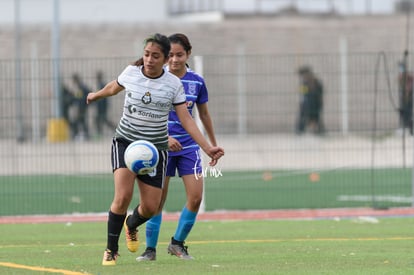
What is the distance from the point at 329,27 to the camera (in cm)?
4381

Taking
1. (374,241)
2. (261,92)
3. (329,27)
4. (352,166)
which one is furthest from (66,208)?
(329,27)

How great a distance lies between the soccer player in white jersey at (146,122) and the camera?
1112 cm

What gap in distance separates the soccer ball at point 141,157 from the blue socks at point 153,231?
1146mm

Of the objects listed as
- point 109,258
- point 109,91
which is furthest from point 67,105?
point 109,258

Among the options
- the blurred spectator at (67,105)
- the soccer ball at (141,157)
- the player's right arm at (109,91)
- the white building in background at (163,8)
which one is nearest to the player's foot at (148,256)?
the soccer ball at (141,157)

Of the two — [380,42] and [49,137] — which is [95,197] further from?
[380,42]

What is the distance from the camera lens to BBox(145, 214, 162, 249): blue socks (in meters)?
12.0

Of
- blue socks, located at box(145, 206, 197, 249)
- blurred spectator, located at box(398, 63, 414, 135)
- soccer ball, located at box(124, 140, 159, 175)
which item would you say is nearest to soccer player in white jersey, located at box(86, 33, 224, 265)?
soccer ball, located at box(124, 140, 159, 175)

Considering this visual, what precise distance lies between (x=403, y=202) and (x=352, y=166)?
2216 mm

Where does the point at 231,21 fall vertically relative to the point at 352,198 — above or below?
above

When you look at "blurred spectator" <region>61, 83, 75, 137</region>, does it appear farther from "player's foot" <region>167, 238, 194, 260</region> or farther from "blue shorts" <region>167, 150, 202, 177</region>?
"player's foot" <region>167, 238, 194, 260</region>

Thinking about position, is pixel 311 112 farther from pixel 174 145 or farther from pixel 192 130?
pixel 192 130

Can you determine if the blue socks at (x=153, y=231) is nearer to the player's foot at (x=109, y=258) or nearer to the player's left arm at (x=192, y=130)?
the player's foot at (x=109, y=258)

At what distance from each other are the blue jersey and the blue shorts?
0.05 m
